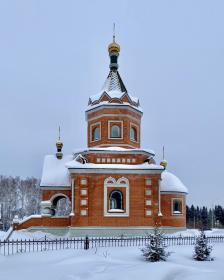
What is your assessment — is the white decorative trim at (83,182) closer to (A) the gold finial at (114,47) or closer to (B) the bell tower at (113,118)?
(B) the bell tower at (113,118)

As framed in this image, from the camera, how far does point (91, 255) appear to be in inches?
522

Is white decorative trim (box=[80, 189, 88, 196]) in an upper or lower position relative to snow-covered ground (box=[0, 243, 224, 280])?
upper

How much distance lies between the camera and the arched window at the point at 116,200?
22.6 meters

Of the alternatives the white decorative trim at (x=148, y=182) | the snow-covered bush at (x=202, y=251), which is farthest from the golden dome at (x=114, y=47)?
the snow-covered bush at (x=202, y=251)

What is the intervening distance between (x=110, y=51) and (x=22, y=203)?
92.4ft

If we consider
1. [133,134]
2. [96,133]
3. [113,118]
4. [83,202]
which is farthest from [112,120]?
[83,202]

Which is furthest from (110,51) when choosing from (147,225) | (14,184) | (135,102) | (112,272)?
(14,184)

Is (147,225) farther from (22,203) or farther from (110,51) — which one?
(22,203)

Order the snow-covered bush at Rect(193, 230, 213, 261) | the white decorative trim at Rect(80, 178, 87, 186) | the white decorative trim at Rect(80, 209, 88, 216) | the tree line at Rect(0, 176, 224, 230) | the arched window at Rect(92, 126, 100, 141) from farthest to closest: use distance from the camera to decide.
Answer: the tree line at Rect(0, 176, 224, 230)
the arched window at Rect(92, 126, 100, 141)
the white decorative trim at Rect(80, 178, 87, 186)
the white decorative trim at Rect(80, 209, 88, 216)
the snow-covered bush at Rect(193, 230, 213, 261)

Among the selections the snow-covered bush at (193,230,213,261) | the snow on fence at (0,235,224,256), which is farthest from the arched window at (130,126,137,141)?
the snow-covered bush at (193,230,213,261)

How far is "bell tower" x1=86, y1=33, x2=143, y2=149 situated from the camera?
961 inches

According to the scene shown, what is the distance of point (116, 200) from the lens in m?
22.9

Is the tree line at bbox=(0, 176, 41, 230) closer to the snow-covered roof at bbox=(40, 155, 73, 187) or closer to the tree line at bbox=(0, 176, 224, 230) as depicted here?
the tree line at bbox=(0, 176, 224, 230)

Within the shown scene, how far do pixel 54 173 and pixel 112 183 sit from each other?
5.16 metres
